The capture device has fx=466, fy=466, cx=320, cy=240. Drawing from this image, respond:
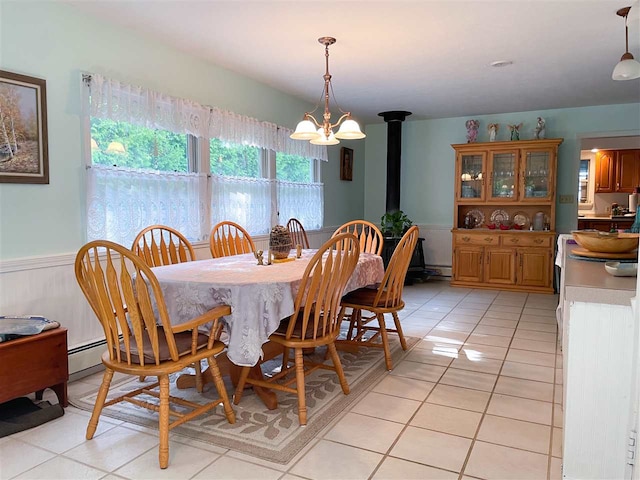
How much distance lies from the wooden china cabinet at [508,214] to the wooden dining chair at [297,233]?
222cm

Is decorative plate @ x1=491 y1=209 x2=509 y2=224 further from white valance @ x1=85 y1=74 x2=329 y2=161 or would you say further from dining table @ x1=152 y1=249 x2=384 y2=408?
dining table @ x1=152 y1=249 x2=384 y2=408

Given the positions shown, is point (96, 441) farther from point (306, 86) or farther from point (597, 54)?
point (597, 54)

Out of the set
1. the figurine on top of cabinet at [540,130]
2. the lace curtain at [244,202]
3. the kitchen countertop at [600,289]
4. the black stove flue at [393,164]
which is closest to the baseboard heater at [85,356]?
the lace curtain at [244,202]

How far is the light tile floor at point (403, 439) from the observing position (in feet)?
6.28

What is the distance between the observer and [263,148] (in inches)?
185

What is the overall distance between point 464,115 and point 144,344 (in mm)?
5487

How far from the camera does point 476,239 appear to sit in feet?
19.7

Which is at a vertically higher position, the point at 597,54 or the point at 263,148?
the point at 597,54

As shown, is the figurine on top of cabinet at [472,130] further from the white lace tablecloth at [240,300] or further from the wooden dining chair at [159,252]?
the white lace tablecloth at [240,300]

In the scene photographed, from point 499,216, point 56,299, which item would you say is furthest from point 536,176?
point 56,299

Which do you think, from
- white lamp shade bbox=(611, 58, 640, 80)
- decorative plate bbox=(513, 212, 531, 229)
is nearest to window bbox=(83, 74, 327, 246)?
white lamp shade bbox=(611, 58, 640, 80)

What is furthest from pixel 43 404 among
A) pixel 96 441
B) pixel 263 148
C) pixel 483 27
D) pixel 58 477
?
pixel 483 27

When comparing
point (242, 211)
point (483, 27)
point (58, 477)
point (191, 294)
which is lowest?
point (58, 477)

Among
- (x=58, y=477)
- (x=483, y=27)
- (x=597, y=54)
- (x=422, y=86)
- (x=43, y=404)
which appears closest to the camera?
(x=58, y=477)
